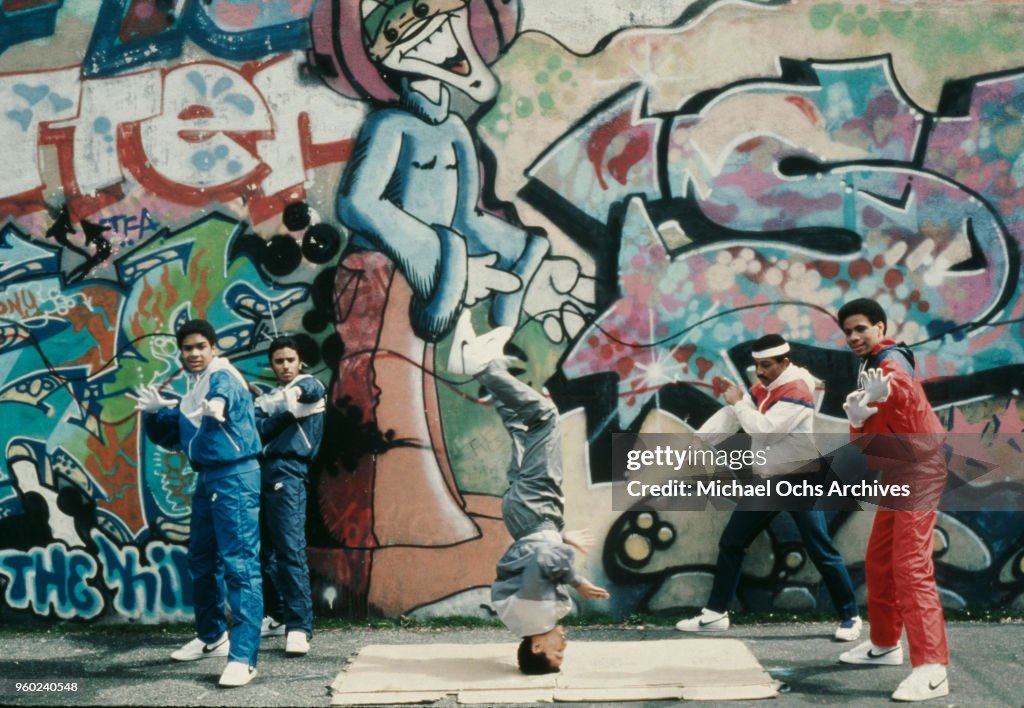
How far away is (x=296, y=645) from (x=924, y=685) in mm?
3465

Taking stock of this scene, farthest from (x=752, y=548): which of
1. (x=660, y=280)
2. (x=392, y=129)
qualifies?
(x=392, y=129)

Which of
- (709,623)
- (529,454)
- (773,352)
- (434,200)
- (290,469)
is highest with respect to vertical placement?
(434,200)

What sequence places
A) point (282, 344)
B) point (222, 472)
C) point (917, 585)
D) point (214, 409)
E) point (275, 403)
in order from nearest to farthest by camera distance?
point (917, 585)
point (214, 409)
point (222, 472)
point (275, 403)
point (282, 344)

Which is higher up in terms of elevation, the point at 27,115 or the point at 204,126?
the point at 27,115

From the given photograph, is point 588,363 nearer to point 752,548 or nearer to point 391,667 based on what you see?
point 752,548

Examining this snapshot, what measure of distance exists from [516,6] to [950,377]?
3.72 metres

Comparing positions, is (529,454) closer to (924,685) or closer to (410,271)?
(410,271)

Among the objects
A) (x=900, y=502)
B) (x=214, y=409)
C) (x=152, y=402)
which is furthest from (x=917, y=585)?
(x=152, y=402)

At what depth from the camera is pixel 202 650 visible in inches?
276

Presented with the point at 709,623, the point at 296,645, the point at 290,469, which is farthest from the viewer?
the point at 709,623

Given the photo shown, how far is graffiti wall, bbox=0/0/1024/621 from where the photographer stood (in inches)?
306

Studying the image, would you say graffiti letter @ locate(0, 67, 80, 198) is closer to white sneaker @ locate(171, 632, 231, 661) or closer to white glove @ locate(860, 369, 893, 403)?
white sneaker @ locate(171, 632, 231, 661)

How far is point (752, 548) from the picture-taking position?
779cm

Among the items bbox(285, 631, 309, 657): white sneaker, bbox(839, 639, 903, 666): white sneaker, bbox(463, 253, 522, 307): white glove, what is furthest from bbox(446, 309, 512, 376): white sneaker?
bbox(839, 639, 903, 666): white sneaker
